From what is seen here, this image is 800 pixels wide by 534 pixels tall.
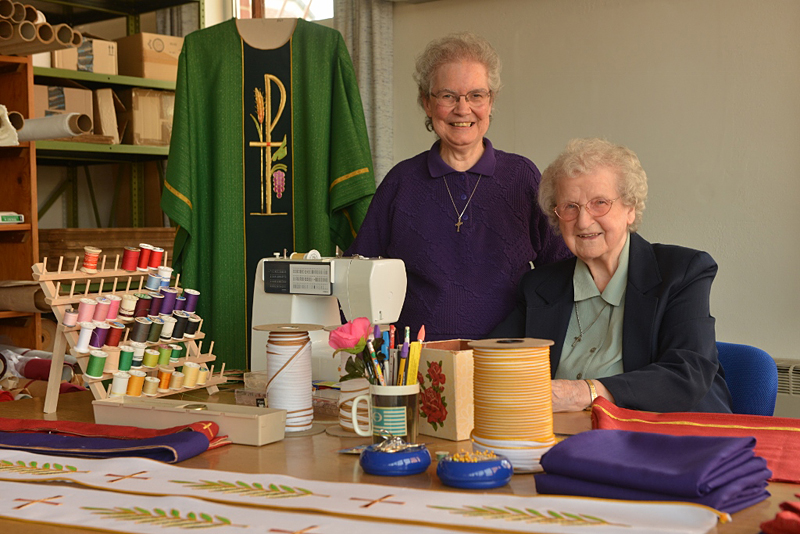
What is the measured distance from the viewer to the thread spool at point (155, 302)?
82.3 inches

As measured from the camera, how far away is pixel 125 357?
200 cm

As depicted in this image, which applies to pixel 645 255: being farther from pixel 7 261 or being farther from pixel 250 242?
pixel 7 261

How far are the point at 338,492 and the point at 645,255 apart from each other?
1.14 m

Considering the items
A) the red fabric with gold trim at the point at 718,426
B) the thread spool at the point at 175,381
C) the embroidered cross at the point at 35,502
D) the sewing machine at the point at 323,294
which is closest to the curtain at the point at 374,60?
the sewing machine at the point at 323,294

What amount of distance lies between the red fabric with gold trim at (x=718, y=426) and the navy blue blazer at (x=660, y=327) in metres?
0.22

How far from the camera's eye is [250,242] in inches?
126

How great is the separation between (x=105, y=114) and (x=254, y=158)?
1.67 metres

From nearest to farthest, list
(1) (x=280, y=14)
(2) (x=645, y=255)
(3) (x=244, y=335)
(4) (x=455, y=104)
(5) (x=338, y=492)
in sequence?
(5) (x=338, y=492) < (2) (x=645, y=255) < (4) (x=455, y=104) < (3) (x=244, y=335) < (1) (x=280, y=14)

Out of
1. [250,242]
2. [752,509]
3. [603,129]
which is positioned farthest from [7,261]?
[752,509]

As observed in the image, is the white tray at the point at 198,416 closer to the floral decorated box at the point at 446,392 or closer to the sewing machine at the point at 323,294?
the floral decorated box at the point at 446,392

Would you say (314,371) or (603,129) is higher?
(603,129)

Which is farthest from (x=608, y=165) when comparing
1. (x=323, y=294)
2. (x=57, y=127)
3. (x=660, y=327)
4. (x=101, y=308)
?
(x=57, y=127)

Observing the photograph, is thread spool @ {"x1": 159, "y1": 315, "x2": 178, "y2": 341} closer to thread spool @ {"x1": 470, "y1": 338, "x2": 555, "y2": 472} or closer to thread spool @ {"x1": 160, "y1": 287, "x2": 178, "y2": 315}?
thread spool @ {"x1": 160, "y1": 287, "x2": 178, "y2": 315}

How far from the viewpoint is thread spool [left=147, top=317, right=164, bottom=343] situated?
206 cm
